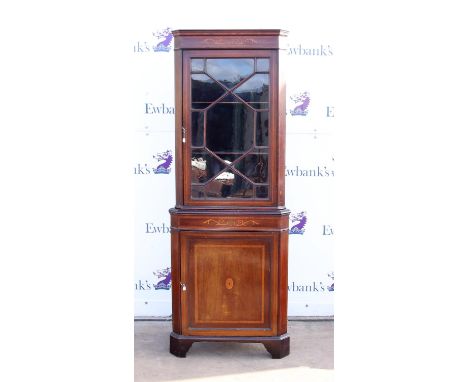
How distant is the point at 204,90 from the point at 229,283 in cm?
111

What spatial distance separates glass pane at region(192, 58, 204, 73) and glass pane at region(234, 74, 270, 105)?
9.3 inches

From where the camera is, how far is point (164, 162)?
439 cm

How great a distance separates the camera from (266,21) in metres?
4.27

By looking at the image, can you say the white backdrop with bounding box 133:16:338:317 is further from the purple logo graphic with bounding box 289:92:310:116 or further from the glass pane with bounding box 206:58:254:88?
the glass pane with bounding box 206:58:254:88

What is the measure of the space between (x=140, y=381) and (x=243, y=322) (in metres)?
0.68

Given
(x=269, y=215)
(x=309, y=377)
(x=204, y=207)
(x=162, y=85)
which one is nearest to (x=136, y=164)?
(x=162, y=85)

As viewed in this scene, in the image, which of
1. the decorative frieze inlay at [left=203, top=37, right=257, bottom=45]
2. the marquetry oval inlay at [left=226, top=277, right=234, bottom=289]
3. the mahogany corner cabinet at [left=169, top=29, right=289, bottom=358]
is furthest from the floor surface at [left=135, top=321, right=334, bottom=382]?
the decorative frieze inlay at [left=203, top=37, right=257, bottom=45]

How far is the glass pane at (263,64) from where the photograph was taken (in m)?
3.60

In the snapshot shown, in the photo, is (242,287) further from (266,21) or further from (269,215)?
(266,21)

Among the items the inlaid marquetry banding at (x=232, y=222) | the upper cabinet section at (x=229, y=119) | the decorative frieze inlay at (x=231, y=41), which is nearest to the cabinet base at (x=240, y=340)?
the inlaid marquetry banding at (x=232, y=222)

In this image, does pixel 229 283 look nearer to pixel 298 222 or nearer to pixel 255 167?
pixel 255 167
